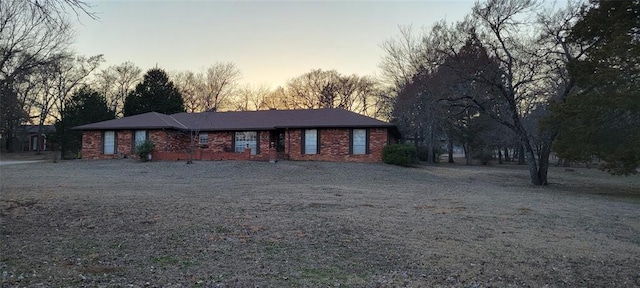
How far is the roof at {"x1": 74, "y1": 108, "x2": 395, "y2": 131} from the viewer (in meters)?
26.3

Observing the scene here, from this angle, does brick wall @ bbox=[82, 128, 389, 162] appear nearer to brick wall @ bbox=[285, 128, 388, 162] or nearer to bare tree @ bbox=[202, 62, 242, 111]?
brick wall @ bbox=[285, 128, 388, 162]

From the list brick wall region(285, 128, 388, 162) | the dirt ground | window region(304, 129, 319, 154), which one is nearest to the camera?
the dirt ground

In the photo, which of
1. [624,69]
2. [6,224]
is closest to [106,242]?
[6,224]

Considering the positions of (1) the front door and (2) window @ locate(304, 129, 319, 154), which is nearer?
(2) window @ locate(304, 129, 319, 154)

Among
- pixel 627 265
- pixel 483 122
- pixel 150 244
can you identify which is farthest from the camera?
pixel 483 122

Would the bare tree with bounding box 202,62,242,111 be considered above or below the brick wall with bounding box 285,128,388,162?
above

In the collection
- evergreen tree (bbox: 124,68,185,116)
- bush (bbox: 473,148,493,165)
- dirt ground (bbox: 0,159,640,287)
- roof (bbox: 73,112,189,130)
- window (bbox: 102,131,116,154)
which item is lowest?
dirt ground (bbox: 0,159,640,287)

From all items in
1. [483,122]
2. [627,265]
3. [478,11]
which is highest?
[478,11]

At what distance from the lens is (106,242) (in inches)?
236

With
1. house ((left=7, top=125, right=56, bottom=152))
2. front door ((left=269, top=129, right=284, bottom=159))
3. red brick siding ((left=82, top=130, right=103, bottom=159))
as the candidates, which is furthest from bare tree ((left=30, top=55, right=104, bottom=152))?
front door ((left=269, top=129, right=284, bottom=159))

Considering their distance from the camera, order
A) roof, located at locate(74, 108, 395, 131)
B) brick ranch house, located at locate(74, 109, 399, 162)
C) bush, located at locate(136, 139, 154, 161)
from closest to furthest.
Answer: bush, located at locate(136, 139, 154, 161), brick ranch house, located at locate(74, 109, 399, 162), roof, located at locate(74, 108, 395, 131)

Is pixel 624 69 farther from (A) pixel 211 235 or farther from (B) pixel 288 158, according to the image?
(B) pixel 288 158

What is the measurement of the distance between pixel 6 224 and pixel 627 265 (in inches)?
357

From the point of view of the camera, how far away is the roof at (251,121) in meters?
26.3
